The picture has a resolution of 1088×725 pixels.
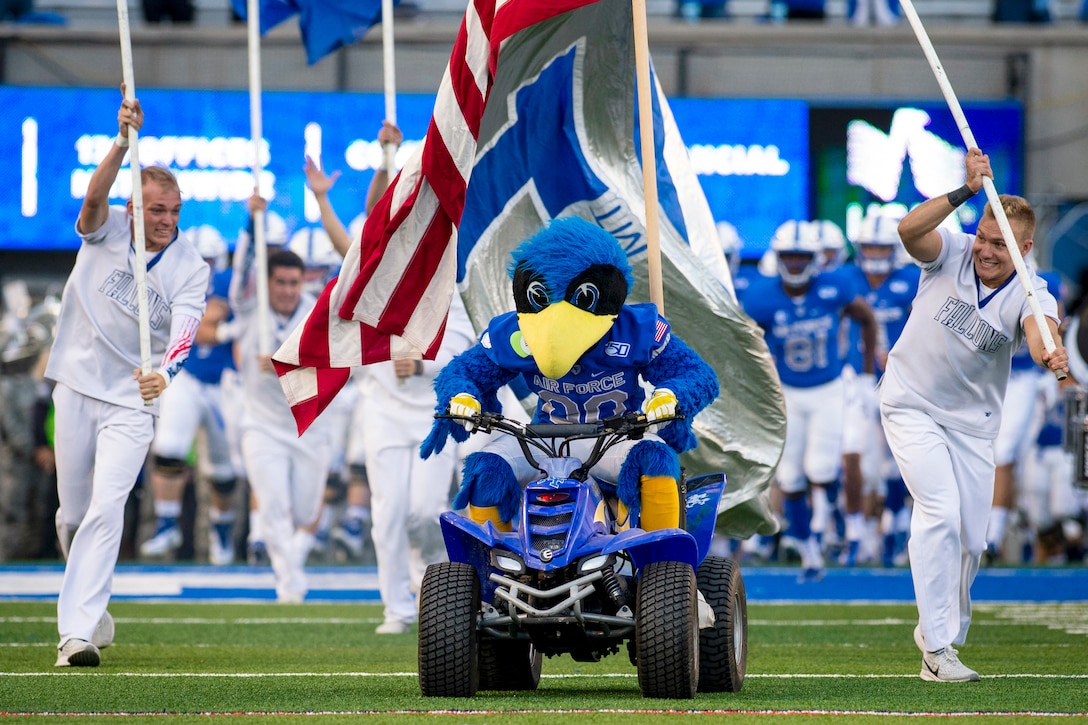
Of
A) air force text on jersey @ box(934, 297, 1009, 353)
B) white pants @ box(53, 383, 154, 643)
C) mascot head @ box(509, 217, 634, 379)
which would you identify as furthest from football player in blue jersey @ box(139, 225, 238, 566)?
mascot head @ box(509, 217, 634, 379)

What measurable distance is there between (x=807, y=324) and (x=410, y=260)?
25.3ft

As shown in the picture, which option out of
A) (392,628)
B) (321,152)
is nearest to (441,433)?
(392,628)

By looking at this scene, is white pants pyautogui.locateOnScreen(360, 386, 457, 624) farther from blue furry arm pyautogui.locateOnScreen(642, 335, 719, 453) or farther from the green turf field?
blue furry arm pyautogui.locateOnScreen(642, 335, 719, 453)

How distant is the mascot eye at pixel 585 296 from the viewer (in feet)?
21.4

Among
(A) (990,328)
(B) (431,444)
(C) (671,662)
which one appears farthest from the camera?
(A) (990,328)

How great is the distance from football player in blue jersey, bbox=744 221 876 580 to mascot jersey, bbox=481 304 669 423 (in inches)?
329

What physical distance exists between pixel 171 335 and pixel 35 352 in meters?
9.44

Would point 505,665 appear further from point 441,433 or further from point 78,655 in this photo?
point 78,655

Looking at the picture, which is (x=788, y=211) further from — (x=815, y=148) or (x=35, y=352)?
(x=35, y=352)

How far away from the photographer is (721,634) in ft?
21.6

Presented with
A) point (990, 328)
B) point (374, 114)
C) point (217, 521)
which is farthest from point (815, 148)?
point (990, 328)

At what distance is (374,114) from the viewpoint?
18750 mm

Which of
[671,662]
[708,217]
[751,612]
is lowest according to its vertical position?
[751,612]

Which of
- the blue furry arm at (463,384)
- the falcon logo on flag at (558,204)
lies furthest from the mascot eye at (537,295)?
the falcon logo on flag at (558,204)
